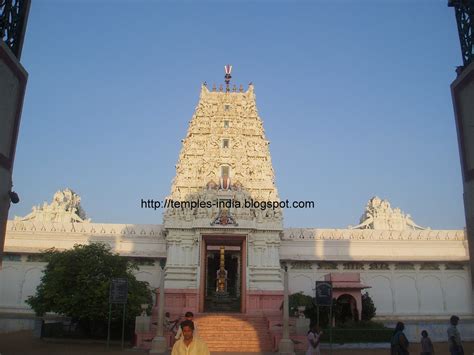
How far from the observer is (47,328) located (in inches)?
1008

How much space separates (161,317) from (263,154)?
16.9 metres

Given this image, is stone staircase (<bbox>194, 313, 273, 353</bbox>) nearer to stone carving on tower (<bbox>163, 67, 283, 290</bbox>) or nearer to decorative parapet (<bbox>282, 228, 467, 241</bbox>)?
stone carving on tower (<bbox>163, 67, 283, 290</bbox>)

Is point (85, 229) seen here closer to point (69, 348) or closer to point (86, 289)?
point (86, 289)

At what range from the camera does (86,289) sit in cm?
2433

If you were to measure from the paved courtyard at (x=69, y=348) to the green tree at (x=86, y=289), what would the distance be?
147 centimetres

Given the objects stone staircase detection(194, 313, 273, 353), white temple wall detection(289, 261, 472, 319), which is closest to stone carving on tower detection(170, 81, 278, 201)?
white temple wall detection(289, 261, 472, 319)

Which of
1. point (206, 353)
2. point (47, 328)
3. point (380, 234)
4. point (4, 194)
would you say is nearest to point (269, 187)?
point (380, 234)

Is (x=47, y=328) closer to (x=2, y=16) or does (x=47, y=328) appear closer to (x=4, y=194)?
(x=4, y=194)

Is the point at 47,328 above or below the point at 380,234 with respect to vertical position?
below

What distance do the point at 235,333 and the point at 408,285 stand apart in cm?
1887

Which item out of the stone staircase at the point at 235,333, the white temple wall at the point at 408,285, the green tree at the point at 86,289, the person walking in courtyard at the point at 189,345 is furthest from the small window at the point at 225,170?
the person walking in courtyard at the point at 189,345

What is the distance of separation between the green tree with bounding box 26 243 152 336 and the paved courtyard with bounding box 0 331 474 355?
1.47m

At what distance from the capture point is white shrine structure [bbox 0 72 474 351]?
97.7 feet

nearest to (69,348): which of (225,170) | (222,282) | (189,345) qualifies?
(222,282)
